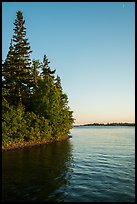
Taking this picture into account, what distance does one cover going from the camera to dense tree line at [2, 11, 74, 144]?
3881 cm

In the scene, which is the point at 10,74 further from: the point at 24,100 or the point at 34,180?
the point at 34,180

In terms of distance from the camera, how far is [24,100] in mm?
51281

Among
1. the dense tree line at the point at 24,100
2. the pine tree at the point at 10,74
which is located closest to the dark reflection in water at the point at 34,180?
the dense tree line at the point at 24,100

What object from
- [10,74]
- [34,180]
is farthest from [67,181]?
[10,74]

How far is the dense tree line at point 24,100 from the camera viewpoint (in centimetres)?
3881

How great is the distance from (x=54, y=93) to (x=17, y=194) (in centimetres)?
3812

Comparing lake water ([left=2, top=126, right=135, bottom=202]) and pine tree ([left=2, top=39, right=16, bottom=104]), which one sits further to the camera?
pine tree ([left=2, top=39, right=16, bottom=104])

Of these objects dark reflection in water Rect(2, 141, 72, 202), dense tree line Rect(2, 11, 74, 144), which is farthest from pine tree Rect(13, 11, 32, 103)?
dark reflection in water Rect(2, 141, 72, 202)

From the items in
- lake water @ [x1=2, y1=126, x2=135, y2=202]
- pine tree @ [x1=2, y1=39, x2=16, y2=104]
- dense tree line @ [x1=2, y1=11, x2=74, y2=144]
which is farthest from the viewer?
pine tree @ [x1=2, y1=39, x2=16, y2=104]

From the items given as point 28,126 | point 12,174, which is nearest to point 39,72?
point 28,126

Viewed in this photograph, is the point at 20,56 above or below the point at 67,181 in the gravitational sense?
above

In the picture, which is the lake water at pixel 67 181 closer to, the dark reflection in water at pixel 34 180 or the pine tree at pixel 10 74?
the dark reflection in water at pixel 34 180

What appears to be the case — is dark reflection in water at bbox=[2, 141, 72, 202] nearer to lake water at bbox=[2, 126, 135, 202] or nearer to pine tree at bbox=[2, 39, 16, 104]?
lake water at bbox=[2, 126, 135, 202]

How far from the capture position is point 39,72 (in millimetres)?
58312
